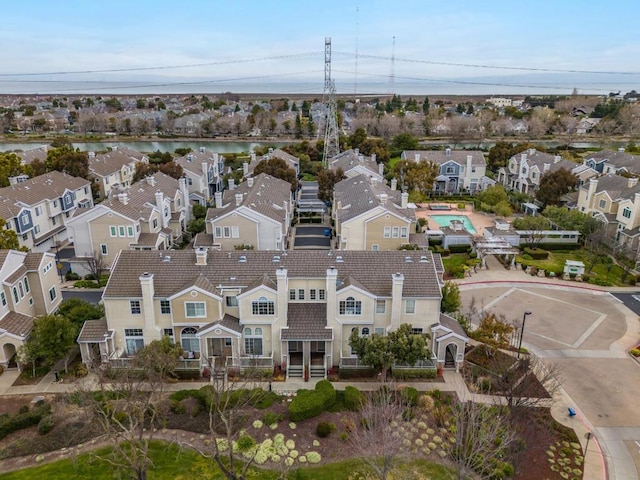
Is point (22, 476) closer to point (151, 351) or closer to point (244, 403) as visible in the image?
point (151, 351)

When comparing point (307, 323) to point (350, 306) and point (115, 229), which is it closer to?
point (350, 306)

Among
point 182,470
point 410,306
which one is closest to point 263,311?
point 410,306

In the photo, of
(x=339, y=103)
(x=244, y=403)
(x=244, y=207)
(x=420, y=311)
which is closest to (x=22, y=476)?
(x=244, y=403)

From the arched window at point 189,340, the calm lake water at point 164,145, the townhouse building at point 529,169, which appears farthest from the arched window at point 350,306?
the calm lake water at point 164,145

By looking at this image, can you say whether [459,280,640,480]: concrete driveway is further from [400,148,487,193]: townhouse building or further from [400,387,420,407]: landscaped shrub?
[400,148,487,193]: townhouse building

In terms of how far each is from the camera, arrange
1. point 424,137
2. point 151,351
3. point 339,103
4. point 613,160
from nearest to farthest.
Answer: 1. point 151,351
2. point 613,160
3. point 424,137
4. point 339,103

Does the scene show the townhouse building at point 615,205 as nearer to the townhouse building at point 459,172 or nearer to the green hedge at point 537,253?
the green hedge at point 537,253
